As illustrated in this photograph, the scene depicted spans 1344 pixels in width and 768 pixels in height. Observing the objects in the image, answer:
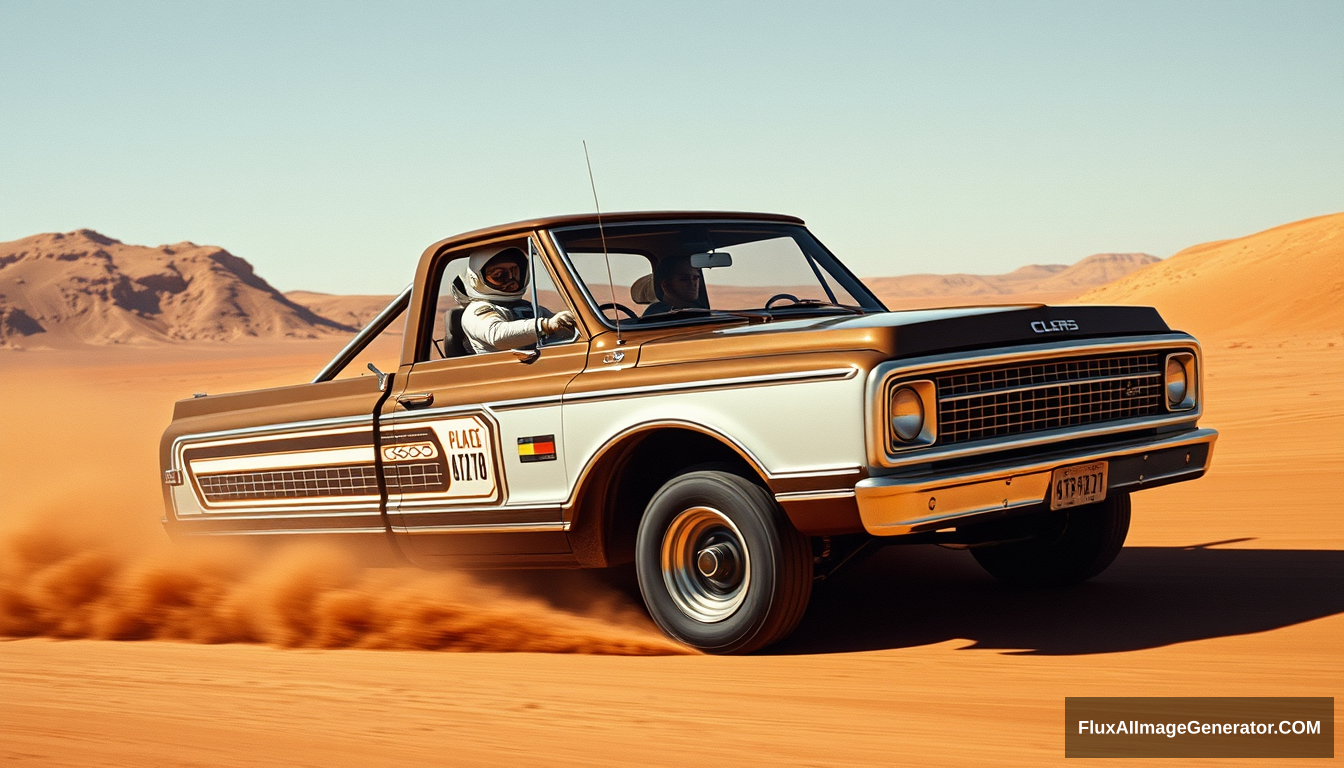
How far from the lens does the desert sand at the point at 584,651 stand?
4.23m

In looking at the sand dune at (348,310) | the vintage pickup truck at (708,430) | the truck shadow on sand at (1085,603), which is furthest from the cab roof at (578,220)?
the sand dune at (348,310)

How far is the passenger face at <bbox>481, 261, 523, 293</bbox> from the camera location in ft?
21.1

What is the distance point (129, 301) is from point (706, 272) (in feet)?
466

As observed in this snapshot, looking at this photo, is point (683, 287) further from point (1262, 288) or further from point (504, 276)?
point (1262, 288)

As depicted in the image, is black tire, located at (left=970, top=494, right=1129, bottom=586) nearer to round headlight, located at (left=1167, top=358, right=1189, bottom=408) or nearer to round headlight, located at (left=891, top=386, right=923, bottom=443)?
round headlight, located at (left=1167, top=358, right=1189, bottom=408)

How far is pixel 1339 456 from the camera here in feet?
35.2

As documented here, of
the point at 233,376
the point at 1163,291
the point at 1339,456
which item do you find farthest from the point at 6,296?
the point at 1339,456

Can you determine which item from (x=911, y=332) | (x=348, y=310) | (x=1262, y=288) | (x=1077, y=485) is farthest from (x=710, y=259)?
(x=348, y=310)

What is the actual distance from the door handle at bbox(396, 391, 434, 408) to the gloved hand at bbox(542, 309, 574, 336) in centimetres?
67

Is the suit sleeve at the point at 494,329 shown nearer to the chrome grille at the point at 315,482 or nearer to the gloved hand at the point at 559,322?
the gloved hand at the point at 559,322

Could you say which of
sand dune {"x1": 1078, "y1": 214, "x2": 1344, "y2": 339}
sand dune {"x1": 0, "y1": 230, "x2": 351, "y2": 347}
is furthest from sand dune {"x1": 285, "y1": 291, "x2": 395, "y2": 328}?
sand dune {"x1": 1078, "y1": 214, "x2": 1344, "y2": 339}

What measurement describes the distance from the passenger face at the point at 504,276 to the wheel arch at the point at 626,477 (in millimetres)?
1129

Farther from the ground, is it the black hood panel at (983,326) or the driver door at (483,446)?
the black hood panel at (983,326)

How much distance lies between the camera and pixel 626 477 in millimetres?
5852
